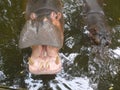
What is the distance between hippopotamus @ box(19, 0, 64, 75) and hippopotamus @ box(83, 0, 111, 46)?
1.49 feet

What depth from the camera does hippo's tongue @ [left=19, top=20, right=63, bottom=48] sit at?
4.56 metres

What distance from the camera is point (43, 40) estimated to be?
455cm

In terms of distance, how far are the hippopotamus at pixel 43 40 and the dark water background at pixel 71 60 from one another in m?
0.27

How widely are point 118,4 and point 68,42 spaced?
47.3 inches

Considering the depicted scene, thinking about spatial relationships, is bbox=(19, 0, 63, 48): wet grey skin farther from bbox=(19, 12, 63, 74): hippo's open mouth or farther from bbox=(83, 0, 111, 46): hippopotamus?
bbox=(83, 0, 111, 46): hippopotamus

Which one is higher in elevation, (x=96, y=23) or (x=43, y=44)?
(x=96, y=23)

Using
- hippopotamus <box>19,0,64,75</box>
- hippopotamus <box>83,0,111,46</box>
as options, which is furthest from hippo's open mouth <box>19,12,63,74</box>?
hippopotamus <box>83,0,111,46</box>

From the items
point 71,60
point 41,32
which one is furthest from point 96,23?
point 41,32

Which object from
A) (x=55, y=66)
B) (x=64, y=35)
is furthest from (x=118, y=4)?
(x=55, y=66)

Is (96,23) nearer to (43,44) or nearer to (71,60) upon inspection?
(71,60)

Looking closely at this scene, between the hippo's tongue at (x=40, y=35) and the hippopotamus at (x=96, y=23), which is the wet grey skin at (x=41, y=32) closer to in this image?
the hippo's tongue at (x=40, y=35)

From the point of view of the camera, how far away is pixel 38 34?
4602 mm

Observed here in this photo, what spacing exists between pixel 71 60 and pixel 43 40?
2.32 feet

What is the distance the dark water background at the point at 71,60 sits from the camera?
15.9 feet
